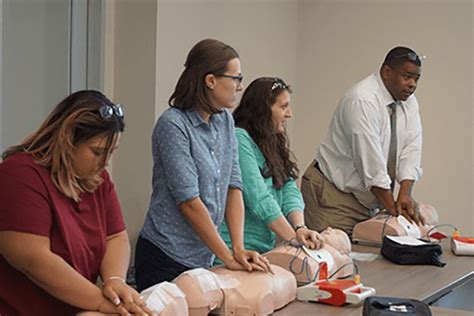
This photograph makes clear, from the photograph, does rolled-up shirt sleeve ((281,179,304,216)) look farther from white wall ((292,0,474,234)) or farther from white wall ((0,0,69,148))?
white wall ((292,0,474,234))

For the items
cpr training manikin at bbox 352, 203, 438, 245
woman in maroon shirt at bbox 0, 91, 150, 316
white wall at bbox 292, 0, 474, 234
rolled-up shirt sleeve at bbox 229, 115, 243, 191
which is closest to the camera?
woman in maroon shirt at bbox 0, 91, 150, 316

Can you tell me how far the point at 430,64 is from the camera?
5184 mm

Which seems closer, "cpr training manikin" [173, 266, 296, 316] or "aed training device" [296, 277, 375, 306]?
"cpr training manikin" [173, 266, 296, 316]

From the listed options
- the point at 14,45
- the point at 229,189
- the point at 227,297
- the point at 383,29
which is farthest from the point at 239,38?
the point at 227,297

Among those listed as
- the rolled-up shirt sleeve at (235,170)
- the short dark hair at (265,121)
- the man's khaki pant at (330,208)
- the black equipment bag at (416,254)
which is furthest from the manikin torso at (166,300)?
the man's khaki pant at (330,208)

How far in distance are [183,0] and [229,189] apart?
1.73 metres

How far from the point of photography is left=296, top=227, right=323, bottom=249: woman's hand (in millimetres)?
2711

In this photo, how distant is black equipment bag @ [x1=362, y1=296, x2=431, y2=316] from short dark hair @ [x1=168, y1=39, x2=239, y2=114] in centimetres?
81

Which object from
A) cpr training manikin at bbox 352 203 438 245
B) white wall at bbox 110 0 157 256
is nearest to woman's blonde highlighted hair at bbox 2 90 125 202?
cpr training manikin at bbox 352 203 438 245

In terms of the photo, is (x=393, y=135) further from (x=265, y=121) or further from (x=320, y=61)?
(x=320, y=61)

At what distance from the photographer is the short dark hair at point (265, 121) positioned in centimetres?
298

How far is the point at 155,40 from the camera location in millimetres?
3980

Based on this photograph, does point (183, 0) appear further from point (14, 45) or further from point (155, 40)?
point (14, 45)

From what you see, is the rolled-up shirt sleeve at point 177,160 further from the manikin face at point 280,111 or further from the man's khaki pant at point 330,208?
the man's khaki pant at point 330,208
